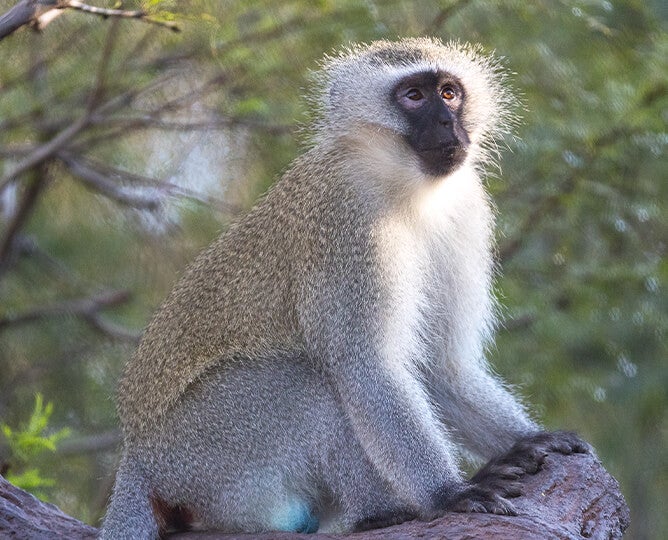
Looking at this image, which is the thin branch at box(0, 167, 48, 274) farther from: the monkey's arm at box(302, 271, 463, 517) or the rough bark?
the monkey's arm at box(302, 271, 463, 517)

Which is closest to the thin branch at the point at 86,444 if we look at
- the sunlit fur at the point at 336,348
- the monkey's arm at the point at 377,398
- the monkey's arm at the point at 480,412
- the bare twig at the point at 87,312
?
the bare twig at the point at 87,312

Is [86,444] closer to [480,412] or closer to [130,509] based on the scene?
[130,509]

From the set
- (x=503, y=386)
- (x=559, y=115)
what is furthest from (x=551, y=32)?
(x=503, y=386)

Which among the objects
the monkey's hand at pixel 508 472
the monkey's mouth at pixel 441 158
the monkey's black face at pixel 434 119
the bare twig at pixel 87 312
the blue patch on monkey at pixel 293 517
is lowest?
the bare twig at pixel 87 312

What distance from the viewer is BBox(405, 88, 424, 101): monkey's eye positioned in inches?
230

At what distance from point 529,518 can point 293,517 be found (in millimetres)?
1201

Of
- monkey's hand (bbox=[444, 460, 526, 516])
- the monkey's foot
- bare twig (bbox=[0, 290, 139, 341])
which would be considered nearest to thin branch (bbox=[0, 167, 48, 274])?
bare twig (bbox=[0, 290, 139, 341])

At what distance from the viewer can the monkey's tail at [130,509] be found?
522cm

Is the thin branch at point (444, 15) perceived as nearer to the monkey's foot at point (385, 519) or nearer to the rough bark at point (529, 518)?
the rough bark at point (529, 518)

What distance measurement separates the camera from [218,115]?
8.87m

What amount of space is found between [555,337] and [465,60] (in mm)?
2820

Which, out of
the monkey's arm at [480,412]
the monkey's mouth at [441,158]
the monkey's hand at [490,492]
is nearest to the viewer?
the monkey's hand at [490,492]

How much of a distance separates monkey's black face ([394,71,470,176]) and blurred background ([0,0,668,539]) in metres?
2.13

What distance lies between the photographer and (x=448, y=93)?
5.86 meters
